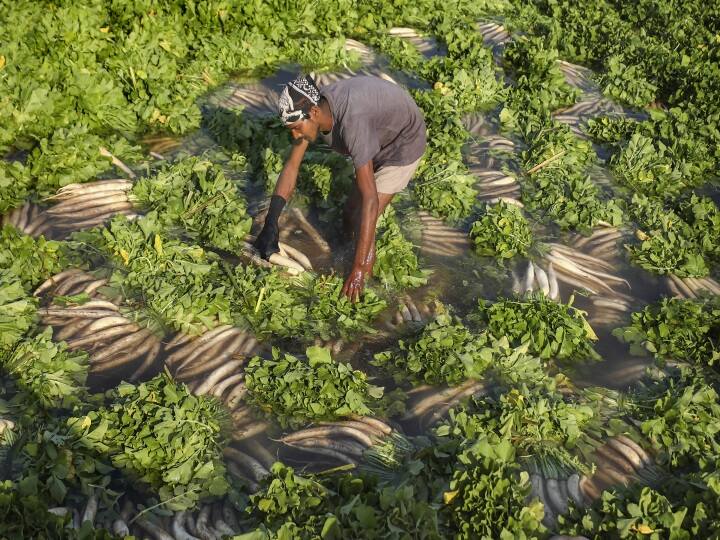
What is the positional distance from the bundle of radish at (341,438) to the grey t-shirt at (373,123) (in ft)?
6.61

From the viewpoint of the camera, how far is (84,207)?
714cm

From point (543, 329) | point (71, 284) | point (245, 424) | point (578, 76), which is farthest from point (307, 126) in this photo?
point (578, 76)

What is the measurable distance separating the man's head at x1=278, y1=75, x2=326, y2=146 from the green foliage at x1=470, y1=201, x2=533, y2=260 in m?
2.43

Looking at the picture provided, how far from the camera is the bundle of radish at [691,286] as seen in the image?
285 inches

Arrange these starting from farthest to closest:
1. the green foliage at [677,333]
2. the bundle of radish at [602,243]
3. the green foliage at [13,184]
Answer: the bundle of radish at [602,243]
the green foliage at [13,184]
the green foliage at [677,333]

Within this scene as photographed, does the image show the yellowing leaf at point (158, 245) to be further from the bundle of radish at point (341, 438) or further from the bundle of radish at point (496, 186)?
the bundle of radish at point (496, 186)

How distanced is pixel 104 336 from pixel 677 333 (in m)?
4.96

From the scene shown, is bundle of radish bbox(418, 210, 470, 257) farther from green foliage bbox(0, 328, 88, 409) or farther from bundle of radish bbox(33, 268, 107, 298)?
green foliage bbox(0, 328, 88, 409)

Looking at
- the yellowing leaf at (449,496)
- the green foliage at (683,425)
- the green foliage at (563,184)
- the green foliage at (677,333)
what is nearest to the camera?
the yellowing leaf at (449,496)

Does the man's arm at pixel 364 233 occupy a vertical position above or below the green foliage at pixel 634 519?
above

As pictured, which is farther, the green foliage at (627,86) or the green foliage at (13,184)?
the green foliage at (627,86)

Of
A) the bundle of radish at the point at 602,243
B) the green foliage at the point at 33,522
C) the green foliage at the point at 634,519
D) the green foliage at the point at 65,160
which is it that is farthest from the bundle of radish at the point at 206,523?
the bundle of radish at the point at 602,243

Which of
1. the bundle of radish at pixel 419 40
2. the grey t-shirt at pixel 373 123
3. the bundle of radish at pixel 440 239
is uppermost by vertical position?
the grey t-shirt at pixel 373 123

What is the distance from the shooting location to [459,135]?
8906 mm
